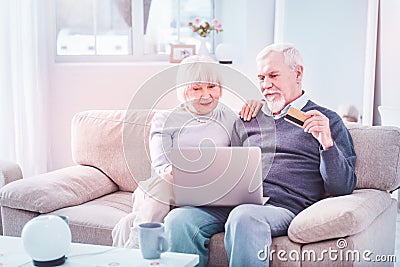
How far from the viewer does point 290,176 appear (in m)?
2.47

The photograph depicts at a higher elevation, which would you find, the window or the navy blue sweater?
the window

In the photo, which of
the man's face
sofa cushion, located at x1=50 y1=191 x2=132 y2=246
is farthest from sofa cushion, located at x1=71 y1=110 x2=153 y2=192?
the man's face

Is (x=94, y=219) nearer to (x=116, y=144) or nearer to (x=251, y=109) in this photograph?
(x=116, y=144)

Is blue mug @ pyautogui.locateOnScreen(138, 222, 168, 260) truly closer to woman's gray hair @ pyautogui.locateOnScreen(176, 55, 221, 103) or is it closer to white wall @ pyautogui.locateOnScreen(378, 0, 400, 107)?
woman's gray hair @ pyautogui.locateOnScreen(176, 55, 221, 103)

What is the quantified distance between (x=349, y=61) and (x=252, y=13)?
734mm

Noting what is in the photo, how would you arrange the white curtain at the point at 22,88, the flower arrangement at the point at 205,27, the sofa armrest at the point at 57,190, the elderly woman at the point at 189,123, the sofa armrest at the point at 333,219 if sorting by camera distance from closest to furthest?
the sofa armrest at the point at 333,219
the elderly woman at the point at 189,123
the sofa armrest at the point at 57,190
the white curtain at the point at 22,88
the flower arrangement at the point at 205,27

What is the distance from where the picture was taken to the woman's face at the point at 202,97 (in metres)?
2.54

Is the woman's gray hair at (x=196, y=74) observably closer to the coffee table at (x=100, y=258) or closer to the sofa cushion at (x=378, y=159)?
the sofa cushion at (x=378, y=159)

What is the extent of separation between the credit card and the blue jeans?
0.33m

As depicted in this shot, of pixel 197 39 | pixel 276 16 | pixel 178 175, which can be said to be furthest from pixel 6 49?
pixel 178 175

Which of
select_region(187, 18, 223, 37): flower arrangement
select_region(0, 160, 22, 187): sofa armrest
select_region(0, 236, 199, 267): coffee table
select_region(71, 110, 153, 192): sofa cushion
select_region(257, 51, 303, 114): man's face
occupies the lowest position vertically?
select_region(0, 236, 199, 267): coffee table

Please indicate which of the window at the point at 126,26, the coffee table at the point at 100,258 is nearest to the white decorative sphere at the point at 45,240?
the coffee table at the point at 100,258

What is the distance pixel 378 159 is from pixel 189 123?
77 cm

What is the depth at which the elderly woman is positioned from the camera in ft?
8.18
